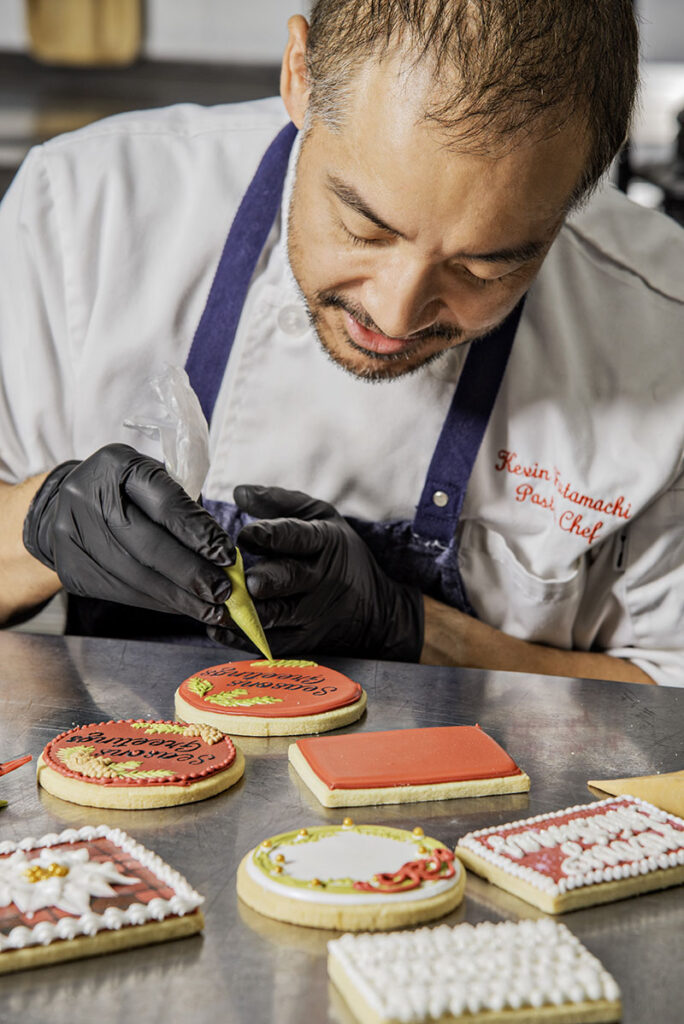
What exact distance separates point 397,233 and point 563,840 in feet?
Answer: 2.35

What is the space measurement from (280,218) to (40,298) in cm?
41

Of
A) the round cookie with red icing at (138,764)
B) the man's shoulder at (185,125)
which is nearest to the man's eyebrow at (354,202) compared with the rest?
the man's shoulder at (185,125)

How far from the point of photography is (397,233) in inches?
49.9

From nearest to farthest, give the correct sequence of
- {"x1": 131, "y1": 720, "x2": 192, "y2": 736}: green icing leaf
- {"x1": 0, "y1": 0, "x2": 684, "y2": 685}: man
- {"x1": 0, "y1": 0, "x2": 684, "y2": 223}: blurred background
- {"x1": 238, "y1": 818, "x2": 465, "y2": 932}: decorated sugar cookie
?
{"x1": 238, "y1": 818, "x2": 465, "y2": 932}: decorated sugar cookie
{"x1": 131, "y1": 720, "x2": 192, "y2": 736}: green icing leaf
{"x1": 0, "y1": 0, "x2": 684, "y2": 685}: man
{"x1": 0, "y1": 0, "x2": 684, "y2": 223}: blurred background

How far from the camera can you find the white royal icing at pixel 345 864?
0.84 metres

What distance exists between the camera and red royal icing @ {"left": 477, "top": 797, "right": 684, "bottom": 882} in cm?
90

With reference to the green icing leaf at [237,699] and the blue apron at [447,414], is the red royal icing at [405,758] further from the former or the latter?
the blue apron at [447,414]

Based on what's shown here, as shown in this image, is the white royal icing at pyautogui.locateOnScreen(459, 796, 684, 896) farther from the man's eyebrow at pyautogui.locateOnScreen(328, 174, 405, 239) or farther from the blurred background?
the blurred background

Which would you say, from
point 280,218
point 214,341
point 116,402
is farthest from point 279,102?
point 116,402

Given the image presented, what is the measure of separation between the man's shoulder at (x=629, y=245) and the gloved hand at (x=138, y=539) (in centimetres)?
88

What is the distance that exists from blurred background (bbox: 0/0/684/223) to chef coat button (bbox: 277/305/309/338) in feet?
8.11

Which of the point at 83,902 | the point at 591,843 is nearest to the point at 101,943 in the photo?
the point at 83,902

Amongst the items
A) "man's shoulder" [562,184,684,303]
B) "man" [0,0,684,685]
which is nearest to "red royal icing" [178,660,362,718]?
"man" [0,0,684,685]

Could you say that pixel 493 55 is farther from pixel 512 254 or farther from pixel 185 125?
pixel 185 125
